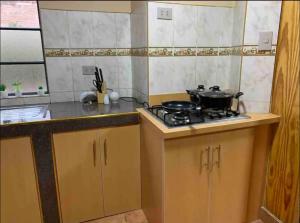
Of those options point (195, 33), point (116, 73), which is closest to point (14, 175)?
point (116, 73)

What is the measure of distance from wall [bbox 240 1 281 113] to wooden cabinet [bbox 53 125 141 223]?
733 millimetres

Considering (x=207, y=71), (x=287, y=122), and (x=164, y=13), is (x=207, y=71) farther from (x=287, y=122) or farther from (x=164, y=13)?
(x=287, y=122)

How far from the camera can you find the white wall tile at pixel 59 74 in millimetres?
1771

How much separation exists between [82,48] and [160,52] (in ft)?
2.08

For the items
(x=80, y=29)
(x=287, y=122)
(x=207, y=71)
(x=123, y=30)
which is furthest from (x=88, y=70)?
(x=287, y=122)

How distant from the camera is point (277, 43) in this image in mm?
1296

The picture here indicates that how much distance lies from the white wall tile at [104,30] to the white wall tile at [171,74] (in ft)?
1.56

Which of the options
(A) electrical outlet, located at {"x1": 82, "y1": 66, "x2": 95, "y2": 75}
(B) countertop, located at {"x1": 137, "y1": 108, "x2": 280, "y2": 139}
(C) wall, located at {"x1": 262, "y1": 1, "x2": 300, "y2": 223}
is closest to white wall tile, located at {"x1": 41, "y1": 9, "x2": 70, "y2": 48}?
(A) electrical outlet, located at {"x1": 82, "y1": 66, "x2": 95, "y2": 75}

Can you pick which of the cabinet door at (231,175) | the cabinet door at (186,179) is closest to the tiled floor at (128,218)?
the cabinet door at (231,175)

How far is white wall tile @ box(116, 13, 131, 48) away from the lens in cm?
184

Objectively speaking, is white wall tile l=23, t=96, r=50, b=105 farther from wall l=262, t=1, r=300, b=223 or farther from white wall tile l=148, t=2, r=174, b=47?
wall l=262, t=1, r=300, b=223

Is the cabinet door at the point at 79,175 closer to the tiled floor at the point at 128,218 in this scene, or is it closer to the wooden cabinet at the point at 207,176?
the tiled floor at the point at 128,218

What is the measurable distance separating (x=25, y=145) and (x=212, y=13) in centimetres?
145

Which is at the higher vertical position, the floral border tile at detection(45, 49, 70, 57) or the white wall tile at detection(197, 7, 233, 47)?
the white wall tile at detection(197, 7, 233, 47)
